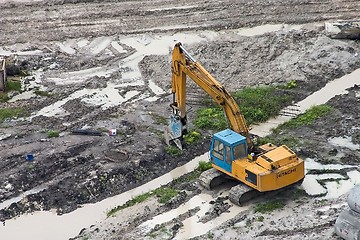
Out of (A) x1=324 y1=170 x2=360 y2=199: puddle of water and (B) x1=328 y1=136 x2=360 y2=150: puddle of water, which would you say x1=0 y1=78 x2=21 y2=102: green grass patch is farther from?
(A) x1=324 y1=170 x2=360 y2=199: puddle of water

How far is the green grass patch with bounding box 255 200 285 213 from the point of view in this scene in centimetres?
1955

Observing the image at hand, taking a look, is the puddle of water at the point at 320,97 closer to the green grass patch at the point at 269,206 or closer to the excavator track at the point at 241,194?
the excavator track at the point at 241,194

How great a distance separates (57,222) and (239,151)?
5286 mm

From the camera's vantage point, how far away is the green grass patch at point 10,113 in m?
25.5

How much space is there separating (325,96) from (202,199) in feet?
28.0

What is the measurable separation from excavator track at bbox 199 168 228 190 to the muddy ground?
51 cm

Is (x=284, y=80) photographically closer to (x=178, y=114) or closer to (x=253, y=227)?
(x=178, y=114)

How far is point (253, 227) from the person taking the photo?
739 inches

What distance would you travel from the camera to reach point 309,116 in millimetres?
25062

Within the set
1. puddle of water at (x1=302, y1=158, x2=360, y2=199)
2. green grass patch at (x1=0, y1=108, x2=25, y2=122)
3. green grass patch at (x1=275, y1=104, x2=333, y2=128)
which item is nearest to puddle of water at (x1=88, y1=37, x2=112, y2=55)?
green grass patch at (x1=0, y1=108, x2=25, y2=122)

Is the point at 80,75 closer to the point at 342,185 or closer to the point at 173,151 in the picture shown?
the point at 173,151

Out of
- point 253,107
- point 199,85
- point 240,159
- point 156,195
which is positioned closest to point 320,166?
point 240,159

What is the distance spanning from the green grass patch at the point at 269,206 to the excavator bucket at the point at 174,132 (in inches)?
168

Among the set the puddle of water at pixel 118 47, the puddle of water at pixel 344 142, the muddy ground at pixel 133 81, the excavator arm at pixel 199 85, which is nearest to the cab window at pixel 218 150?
the excavator arm at pixel 199 85
